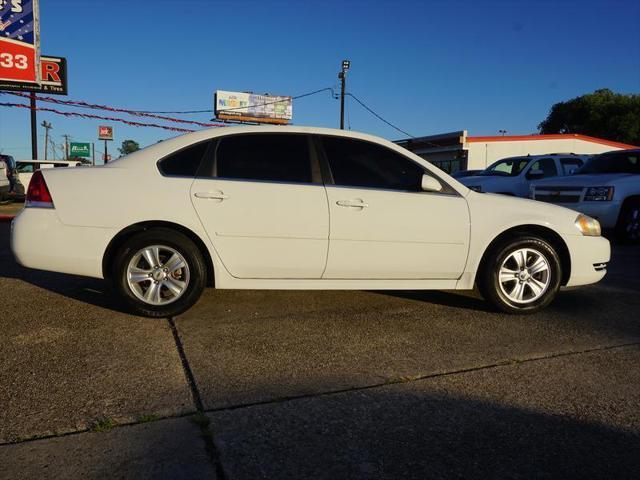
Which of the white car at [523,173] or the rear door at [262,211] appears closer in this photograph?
the rear door at [262,211]

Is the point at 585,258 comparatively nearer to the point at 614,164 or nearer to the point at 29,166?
the point at 614,164

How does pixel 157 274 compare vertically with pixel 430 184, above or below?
below

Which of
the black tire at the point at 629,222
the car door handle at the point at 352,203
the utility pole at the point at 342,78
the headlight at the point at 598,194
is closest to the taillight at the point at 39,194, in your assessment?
the car door handle at the point at 352,203

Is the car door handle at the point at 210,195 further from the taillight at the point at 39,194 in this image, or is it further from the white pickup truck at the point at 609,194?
the white pickup truck at the point at 609,194

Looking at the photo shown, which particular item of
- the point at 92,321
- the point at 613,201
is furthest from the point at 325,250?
the point at 613,201

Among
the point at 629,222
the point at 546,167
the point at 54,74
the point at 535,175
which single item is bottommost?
the point at 629,222

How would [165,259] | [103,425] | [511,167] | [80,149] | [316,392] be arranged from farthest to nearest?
[80,149] → [511,167] → [165,259] → [316,392] → [103,425]

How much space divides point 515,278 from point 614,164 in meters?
6.51

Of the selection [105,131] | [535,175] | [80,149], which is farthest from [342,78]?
[80,149]

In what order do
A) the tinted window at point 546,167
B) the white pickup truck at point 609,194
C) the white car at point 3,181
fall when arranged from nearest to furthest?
the white pickup truck at point 609,194 < the tinted window at point 546,167 < the white car at point 3,181

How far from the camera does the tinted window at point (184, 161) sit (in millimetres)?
3936

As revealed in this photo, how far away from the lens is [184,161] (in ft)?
13.0

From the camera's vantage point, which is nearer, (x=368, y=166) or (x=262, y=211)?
(x=262, y=211)

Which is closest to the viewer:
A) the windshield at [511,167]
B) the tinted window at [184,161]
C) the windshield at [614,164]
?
the tinted window at [184,161]
